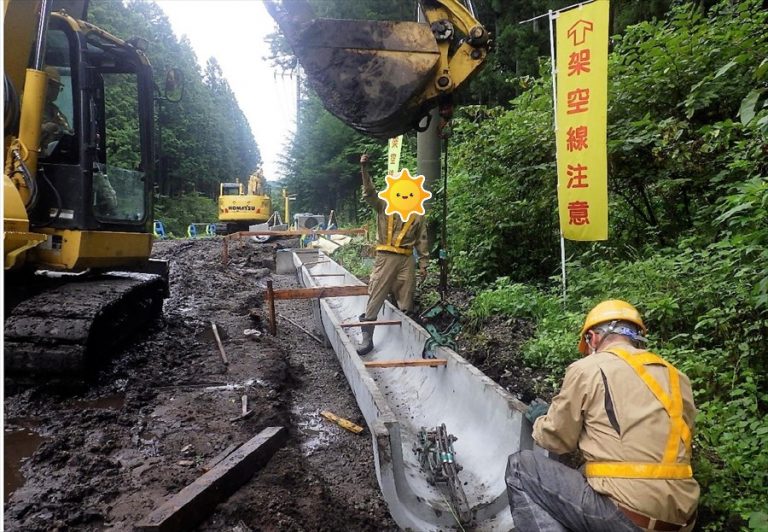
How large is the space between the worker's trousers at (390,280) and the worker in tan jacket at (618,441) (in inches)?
130

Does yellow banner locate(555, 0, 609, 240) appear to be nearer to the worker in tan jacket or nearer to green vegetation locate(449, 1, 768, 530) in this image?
green vegetation locate(449, 1, 768, 530)

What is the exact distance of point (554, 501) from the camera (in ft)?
6.88

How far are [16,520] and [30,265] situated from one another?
2.65 meters

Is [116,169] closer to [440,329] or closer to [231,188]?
[440,329]

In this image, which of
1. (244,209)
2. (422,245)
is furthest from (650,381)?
(244,209)

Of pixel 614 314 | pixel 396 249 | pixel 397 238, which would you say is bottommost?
pixel 614 314

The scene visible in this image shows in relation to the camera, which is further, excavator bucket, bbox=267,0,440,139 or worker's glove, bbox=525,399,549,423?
excavator bucket, bbox=267,0,440,139

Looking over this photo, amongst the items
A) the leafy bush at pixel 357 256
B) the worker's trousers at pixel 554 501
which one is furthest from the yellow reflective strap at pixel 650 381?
the leafy bush at pixel 357 256

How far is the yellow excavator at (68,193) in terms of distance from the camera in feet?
12.8

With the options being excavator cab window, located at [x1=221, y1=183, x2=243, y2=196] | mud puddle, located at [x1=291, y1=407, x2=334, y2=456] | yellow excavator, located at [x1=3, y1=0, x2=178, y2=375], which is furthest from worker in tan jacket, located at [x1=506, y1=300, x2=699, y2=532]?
excavator cab window, located at [x1=221, y1=183, x2=243, y2=196]

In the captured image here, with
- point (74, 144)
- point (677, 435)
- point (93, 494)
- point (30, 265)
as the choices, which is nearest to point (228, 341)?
point (30, 265)

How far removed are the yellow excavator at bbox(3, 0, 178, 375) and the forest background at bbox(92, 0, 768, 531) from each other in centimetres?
77

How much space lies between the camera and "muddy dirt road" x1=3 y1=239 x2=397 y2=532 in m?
2.62

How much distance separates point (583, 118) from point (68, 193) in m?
4.61
